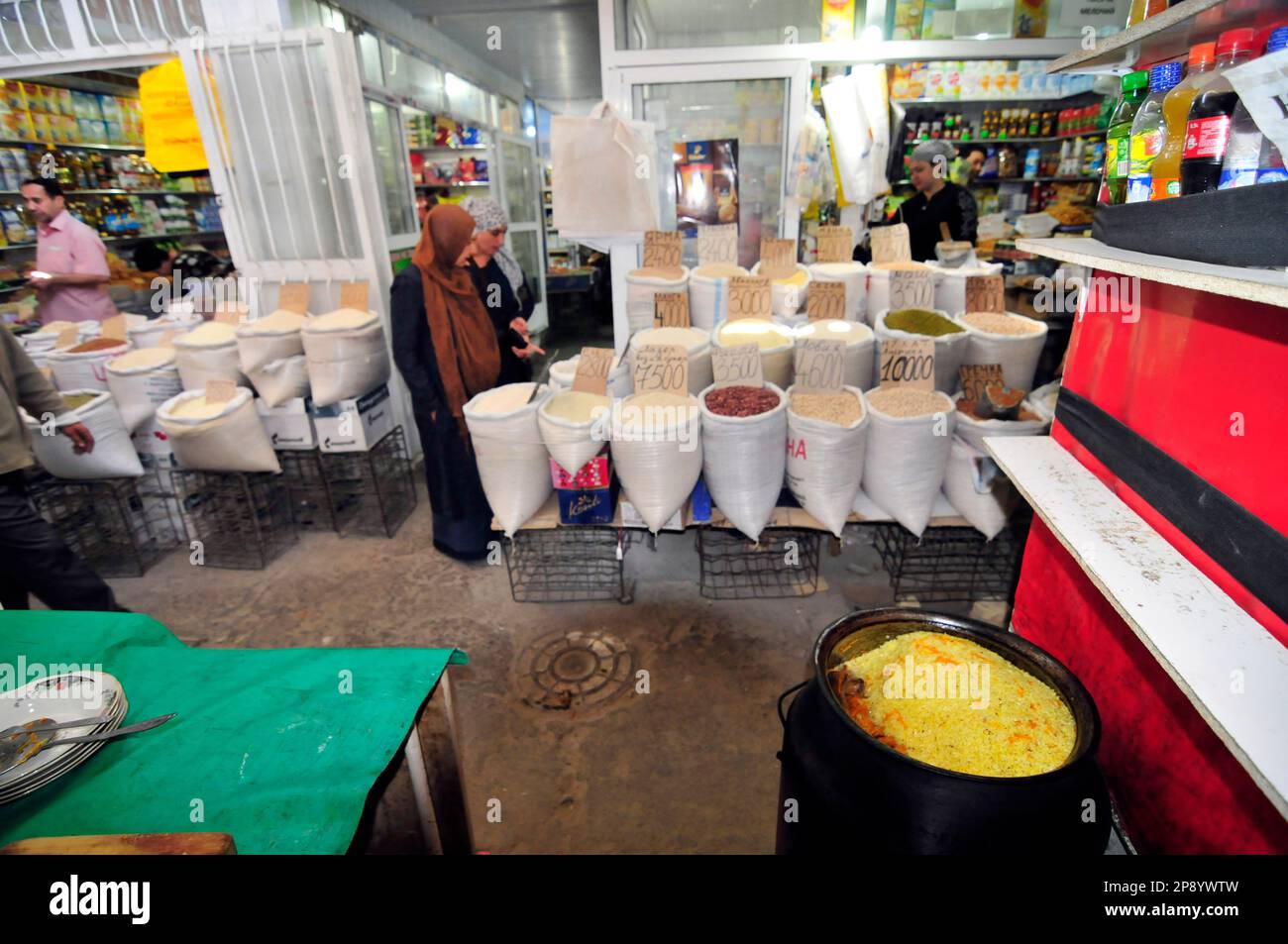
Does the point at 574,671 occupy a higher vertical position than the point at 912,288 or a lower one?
lower

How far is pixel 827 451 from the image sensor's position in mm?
2166

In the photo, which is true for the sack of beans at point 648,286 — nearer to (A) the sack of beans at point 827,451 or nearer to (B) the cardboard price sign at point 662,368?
(B) the cardboard price sign at point 662,368

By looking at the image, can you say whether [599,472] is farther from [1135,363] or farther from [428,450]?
[1135,363]

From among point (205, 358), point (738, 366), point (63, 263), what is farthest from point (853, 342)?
point (63, 263)

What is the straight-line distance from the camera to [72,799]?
0.97 metres

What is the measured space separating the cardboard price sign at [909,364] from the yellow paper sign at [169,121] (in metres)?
3.80

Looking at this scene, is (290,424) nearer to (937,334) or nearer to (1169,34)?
(937,334)

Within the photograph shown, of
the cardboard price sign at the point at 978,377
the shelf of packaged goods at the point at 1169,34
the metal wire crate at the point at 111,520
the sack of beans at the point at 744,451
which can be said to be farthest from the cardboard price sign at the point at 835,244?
the metal wire crate at the point at 111,520

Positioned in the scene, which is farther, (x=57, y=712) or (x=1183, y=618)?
(x=57, y=712)

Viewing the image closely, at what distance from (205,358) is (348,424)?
0.74 m

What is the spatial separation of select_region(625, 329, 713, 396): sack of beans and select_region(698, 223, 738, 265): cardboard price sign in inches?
19.4
